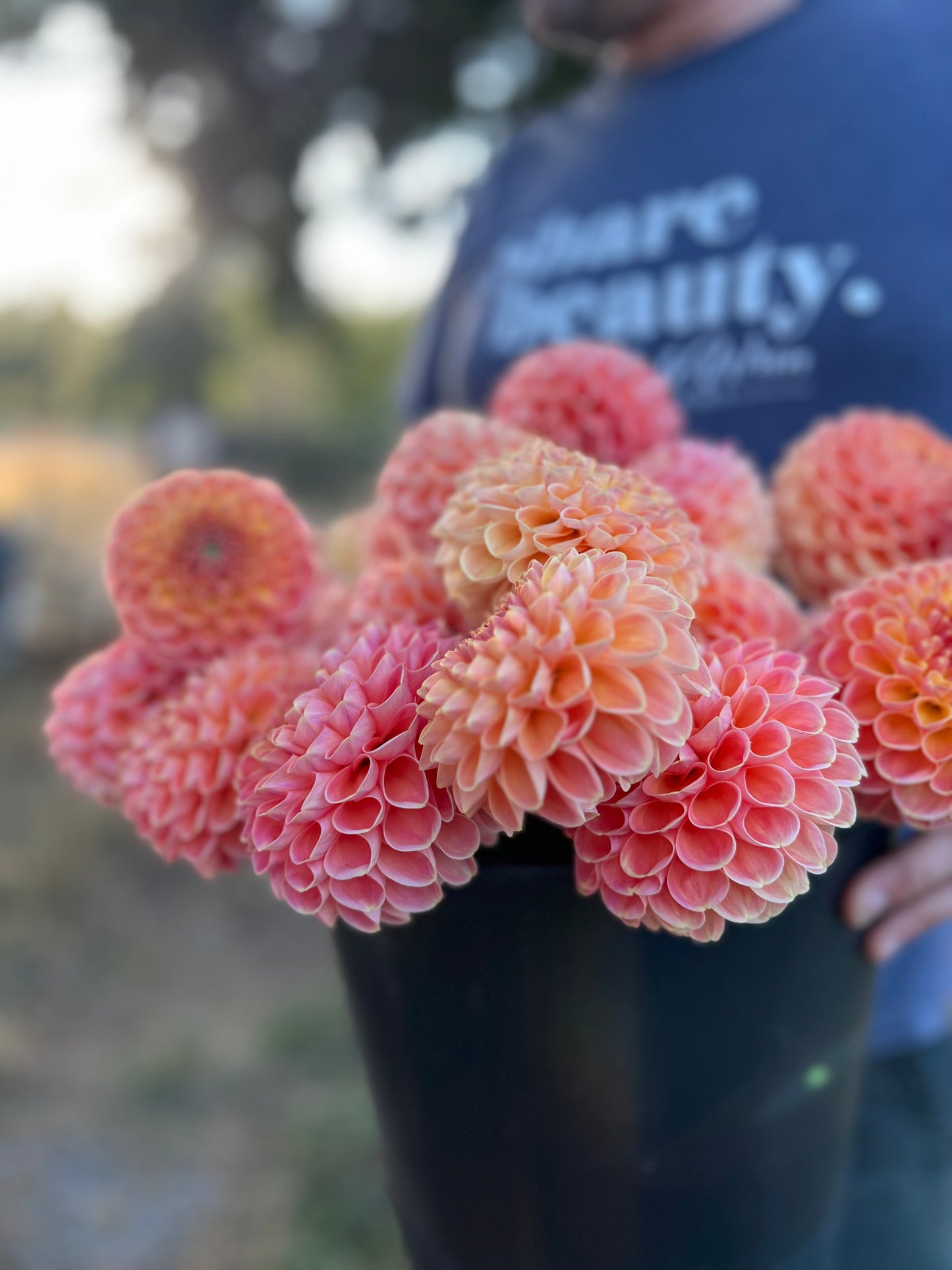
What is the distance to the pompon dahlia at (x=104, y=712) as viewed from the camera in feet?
1.58

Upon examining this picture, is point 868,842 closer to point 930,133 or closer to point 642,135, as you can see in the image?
point 930,133

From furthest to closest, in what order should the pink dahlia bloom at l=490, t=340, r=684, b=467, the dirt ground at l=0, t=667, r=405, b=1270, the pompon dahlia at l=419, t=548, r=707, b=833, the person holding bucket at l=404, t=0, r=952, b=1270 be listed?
the dirt ground at l=0, t=667, r=405, b=1270 < the person holding bucket at l=404, t=0, r=952, b=1270 < the pink dahlia bloom at l=490, t=340, r=684, b=467 < the pompon dahlia at l=419, t=548, r=707, b=833

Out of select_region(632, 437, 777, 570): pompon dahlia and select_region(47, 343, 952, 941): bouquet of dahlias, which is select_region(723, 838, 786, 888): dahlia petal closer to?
select_region(47, 343, 952, 941): bouquet of dahlias

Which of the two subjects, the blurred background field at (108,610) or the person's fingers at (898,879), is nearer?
the person's fingers at (898,879)

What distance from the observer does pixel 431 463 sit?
0.47 metres

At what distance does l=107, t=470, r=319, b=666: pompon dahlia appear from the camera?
0.47 m

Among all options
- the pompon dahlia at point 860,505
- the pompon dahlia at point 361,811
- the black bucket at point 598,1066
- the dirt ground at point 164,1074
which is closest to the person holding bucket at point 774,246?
the black bucket at point 598,1066

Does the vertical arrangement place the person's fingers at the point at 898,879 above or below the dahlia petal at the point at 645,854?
below

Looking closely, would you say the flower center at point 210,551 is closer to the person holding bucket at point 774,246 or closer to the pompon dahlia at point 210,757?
the pompon dahlia at point 210,757

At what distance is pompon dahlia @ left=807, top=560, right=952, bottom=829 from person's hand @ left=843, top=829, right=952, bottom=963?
0.05 meters

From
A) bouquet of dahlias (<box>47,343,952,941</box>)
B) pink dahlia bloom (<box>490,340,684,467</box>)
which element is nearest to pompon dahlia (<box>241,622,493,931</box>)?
bouquet of dahlias (<box>47,343,952,941</box>)

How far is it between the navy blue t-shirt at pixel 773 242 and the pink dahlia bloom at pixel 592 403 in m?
0.36

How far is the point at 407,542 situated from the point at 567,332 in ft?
1.90

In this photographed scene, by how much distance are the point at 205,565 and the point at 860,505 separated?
32 centimetres
